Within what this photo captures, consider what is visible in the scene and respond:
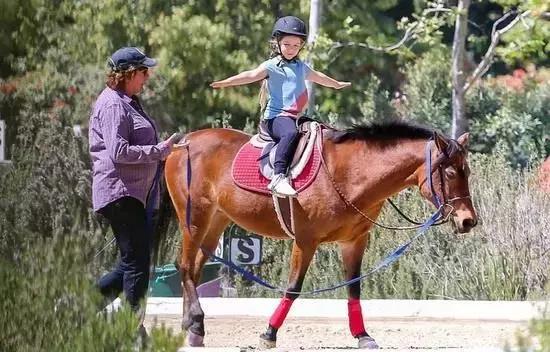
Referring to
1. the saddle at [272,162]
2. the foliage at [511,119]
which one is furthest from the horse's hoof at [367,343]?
the foliage at [511,119]

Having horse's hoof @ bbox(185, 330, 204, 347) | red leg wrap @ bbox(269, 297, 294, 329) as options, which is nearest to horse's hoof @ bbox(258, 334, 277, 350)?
red leg wrap @ bbox(269, 297, 294, 329)

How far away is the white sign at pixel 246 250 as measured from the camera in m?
11.5

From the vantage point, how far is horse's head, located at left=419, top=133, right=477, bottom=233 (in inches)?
341

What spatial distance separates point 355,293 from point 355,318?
189 mm

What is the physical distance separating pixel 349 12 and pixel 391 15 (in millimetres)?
6640

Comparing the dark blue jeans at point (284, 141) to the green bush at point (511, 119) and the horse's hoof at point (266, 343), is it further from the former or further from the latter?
the green bush at point (511, 119)

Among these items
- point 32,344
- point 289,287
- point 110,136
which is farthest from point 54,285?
point 289,287

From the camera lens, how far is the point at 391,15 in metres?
29.0

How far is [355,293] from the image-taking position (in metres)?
9.05

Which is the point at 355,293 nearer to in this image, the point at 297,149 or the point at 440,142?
the point at 297,149

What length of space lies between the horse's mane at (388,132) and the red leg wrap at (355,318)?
108 cm

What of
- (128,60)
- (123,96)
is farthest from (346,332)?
(128,60)

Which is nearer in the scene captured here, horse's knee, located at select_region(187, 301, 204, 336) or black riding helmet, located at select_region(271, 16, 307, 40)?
black riding helmet, located at select_region(271, 16, 307, 40)

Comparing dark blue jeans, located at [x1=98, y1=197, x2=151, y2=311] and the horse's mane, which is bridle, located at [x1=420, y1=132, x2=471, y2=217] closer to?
the horse's mane
